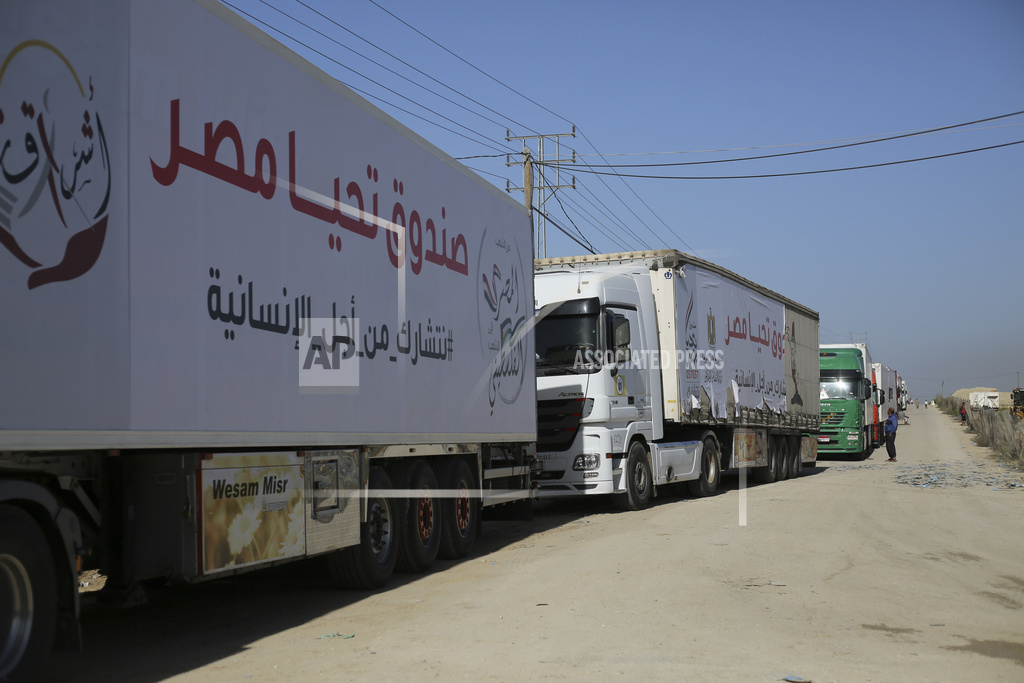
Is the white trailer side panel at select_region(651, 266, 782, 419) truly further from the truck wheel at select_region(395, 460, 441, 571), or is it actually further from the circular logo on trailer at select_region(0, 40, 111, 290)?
the circular logo on trailer at select_region(0, 40, 111, 290)

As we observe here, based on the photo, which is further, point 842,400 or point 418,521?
point 842,400

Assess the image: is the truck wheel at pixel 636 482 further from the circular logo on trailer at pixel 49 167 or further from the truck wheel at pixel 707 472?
the circular logo on trailer at pixel 49 167

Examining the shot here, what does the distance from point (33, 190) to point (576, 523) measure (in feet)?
34.2

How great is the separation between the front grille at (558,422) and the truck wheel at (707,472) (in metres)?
4.32

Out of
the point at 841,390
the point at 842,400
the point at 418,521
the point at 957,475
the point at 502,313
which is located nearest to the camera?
the point at 418,521

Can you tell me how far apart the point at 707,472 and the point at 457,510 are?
30.1 feet

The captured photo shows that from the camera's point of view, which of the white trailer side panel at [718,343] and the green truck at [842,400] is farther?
the green truck at [842,400]

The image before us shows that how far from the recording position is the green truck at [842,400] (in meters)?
32.3

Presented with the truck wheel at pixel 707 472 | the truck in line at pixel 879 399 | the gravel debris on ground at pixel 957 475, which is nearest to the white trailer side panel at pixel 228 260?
the truck wheel at pixel 707 472

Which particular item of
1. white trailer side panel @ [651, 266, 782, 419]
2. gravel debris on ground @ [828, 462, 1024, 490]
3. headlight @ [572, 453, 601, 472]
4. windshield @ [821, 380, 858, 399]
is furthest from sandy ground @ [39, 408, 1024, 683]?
windshield @ [821, 380, 858, 399]

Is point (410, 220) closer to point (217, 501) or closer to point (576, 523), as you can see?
point (217, 501)

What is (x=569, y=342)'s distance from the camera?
14688 mm

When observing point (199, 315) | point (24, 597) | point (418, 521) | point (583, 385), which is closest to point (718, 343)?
point (583, 385)

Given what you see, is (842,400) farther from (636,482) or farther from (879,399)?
(636,482)
